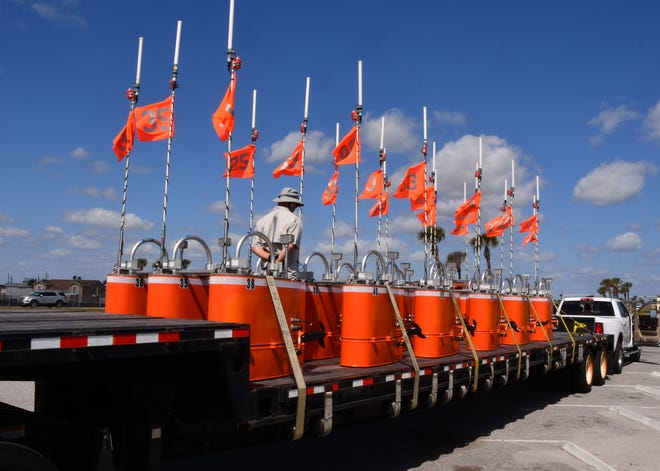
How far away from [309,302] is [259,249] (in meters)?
0.91

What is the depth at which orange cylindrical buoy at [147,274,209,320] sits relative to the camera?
5625mm

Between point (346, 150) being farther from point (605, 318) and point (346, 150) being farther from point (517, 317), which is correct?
point (605, 318)

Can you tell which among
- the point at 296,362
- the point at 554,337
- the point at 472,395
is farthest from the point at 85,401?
the point at 554,337

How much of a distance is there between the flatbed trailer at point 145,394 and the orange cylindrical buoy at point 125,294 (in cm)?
136

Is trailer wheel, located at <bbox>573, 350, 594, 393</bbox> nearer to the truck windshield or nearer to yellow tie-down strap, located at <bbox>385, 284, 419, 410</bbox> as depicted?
the truck windshield

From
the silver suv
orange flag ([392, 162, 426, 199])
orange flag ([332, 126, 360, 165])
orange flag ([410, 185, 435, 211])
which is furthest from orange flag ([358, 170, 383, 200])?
the silver suv

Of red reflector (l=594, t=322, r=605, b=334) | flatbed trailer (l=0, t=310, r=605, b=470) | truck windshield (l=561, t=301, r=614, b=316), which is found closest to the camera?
flatbed trailer (l=0, t=310, r=605, b=470)

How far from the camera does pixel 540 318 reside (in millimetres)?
11867

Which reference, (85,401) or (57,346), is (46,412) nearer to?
(85,401)

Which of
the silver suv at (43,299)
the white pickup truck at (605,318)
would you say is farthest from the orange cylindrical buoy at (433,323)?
the silver suv at (43,299)

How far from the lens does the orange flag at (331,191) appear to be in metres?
13.5

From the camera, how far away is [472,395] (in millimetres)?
7957

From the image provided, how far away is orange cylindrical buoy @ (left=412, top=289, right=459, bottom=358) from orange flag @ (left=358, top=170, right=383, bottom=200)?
5243 mm

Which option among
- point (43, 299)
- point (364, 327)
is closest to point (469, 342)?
point (364, 327)
